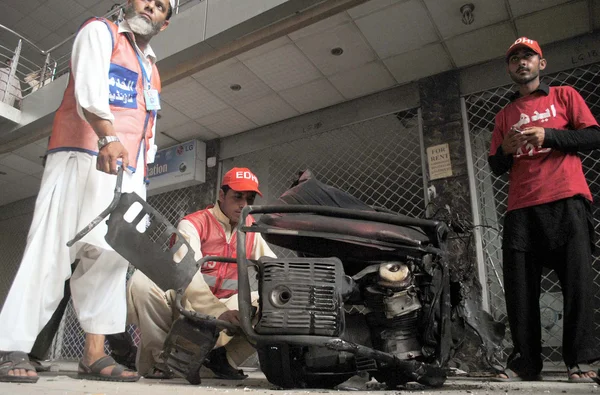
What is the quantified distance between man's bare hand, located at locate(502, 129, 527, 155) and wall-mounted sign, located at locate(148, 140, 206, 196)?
4.50 m

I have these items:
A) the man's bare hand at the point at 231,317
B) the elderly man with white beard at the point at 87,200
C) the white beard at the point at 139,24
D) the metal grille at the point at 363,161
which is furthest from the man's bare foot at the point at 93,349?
the metal grille at the point at 363,161

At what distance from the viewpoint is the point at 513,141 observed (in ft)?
7.09

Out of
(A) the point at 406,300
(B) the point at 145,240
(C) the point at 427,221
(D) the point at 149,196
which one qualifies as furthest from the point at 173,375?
(D) the point at 149,196

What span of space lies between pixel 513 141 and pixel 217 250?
170 centimetres

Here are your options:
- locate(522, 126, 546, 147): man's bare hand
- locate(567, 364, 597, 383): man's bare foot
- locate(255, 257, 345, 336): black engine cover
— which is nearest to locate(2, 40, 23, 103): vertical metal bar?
locate(255, 257, 345, 336): black engine cover

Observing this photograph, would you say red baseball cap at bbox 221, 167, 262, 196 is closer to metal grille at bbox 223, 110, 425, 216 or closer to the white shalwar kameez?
the white shalwar kameez

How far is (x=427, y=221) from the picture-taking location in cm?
157

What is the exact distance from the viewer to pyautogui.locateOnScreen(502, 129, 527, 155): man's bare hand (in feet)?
6.95

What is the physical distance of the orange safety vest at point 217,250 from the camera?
2439 millimetres

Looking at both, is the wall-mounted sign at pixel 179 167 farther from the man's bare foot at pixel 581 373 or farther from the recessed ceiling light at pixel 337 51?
the man's bare foot at pixel 581 373

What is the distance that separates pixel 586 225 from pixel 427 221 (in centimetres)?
104

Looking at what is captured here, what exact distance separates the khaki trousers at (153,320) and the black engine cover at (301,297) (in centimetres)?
83

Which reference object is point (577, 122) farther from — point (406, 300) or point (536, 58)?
point (406, 300)

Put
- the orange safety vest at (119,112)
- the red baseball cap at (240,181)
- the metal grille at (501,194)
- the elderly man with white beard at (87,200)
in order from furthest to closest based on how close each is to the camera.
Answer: the metal grille at (501,194)
the red baseball cap at (240,181)
the orange safety vest at (119,112)
the elderly man with white beard at (87,200)
